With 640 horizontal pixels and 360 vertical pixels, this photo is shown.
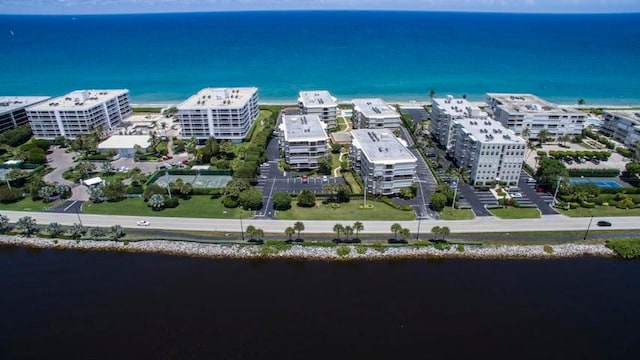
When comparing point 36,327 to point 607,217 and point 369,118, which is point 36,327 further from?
point 607,217

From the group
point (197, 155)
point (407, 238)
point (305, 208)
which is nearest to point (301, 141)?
point (305, 208)

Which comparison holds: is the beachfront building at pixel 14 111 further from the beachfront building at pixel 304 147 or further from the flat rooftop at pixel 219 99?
the beachfront building at pixel 304 147

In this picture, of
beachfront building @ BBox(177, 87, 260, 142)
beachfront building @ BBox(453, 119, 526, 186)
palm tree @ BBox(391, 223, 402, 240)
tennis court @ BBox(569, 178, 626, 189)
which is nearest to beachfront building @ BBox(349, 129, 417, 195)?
palm tree @ BBox(391, 223, 402, 240)

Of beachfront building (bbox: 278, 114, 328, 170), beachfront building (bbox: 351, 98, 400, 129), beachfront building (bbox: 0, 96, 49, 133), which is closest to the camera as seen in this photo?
beachfront building (bbox: 278, 114, 328, 170)

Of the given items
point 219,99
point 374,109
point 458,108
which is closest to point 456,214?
point 458,108

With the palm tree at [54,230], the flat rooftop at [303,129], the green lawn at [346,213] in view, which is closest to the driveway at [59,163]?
the palm tree at [54,230]

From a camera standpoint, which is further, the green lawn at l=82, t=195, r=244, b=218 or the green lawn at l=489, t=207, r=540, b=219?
the green lawn at l=82, t=195, r=244, b=218

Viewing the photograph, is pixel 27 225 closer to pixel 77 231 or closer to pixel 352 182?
pixel 77 231

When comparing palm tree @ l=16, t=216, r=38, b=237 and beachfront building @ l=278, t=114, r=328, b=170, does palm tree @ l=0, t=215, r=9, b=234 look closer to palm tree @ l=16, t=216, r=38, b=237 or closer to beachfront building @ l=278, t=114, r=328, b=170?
palm tree @ l=16, t=216, r=38, b=237
